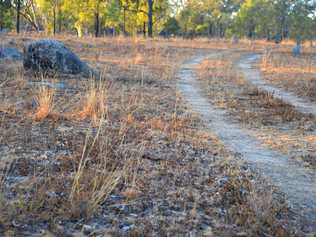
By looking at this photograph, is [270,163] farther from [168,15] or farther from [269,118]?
[168,15]

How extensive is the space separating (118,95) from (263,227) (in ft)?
19.7

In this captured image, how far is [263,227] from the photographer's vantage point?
329cm

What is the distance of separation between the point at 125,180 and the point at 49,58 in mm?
8289

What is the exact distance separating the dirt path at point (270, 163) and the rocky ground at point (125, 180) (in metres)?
0.16

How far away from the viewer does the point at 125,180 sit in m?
4.00

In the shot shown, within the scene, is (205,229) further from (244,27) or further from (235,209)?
(244,27)

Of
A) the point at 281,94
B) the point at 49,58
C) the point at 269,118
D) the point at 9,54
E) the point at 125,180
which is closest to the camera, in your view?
the point at 125,180

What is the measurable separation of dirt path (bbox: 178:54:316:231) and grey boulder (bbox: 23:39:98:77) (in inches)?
190

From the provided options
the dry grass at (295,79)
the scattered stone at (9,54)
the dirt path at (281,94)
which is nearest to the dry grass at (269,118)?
the dirt path at (281,94)

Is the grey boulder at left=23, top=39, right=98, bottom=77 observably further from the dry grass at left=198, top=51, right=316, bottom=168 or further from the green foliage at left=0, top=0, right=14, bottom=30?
the green foliage at left=0, top=0, right=14, bottom=30

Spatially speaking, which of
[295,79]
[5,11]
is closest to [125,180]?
[295,79]

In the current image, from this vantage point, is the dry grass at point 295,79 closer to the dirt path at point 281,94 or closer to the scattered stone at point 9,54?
the dirt path at point 281,94

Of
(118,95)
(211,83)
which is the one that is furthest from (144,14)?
(118,95)

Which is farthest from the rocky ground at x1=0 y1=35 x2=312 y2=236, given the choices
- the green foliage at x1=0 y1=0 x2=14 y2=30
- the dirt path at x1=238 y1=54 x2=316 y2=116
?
the green foliage at x1=0 y1=0 x2=14 y2=30
